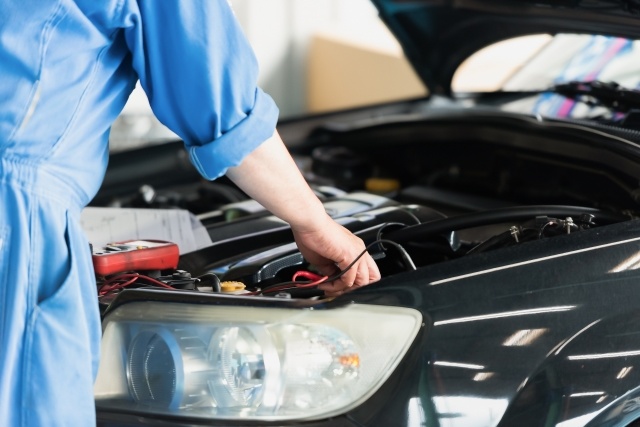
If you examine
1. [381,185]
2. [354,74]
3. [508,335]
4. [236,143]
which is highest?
[236,143]

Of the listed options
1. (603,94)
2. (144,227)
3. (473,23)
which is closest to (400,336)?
(144,227)

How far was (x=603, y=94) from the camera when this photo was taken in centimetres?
209

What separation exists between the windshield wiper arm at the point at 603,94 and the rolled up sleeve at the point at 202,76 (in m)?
1.15

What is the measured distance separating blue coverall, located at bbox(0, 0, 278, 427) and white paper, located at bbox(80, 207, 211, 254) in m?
0.52

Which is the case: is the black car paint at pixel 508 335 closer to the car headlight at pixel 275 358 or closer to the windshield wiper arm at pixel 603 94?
the car headlight at pixel 275 358

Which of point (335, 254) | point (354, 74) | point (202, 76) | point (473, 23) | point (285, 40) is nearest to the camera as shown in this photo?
point (202, 76)

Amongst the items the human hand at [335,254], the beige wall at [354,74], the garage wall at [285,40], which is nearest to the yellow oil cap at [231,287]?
the human hand at [335,254]

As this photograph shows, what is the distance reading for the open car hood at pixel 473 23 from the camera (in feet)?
6.13

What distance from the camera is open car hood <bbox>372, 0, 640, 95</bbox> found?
6.13ft

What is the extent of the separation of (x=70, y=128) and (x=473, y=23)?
4.71ft

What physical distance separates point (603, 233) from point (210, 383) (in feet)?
1.89

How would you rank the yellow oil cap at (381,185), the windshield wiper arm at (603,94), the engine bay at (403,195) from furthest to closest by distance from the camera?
the yellow oil cap at (381,185) < the windshield wiper arm at (603,94) < the engine bay at (403,195)

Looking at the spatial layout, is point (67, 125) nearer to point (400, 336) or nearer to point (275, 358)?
point (275, 358)

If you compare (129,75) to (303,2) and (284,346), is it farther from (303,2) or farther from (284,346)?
(303,2)
